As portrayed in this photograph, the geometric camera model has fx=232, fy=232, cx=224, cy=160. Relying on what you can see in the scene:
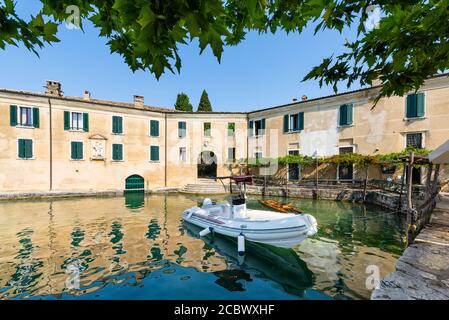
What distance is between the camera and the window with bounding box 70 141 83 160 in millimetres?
19938

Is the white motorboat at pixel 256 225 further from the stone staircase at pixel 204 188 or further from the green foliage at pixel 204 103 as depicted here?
the green foliage at pixel 204 103

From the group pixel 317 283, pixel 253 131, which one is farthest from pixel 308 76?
pixel 253 131

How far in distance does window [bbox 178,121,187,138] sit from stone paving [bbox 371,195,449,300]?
21294 millimetres

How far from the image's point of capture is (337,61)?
295 cm

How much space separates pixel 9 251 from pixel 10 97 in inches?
615

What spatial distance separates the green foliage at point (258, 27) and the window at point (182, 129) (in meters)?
21.6

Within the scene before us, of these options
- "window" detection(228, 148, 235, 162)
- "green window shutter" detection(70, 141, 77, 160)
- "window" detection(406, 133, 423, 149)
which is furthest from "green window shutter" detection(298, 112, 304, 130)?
"green window shutter" detection(70, 141, 77, 160)

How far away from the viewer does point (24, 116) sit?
1836 centimetres

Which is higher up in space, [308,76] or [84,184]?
[308,76]

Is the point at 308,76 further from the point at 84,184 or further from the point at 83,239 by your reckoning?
the point at 84,184

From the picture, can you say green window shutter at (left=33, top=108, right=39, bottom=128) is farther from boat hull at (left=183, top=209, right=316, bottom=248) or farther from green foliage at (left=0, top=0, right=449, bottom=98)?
green foliage at (left=0, top=0, right=449, bottom=98)

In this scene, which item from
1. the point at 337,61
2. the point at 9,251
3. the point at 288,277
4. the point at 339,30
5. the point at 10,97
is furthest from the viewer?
the point at 10,97

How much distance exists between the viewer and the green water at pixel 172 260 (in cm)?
551

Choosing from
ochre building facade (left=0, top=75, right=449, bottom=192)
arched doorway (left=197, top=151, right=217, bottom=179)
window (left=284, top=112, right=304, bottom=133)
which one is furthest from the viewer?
arched doorway (left=197, top=151, right=217, bottom=179)
